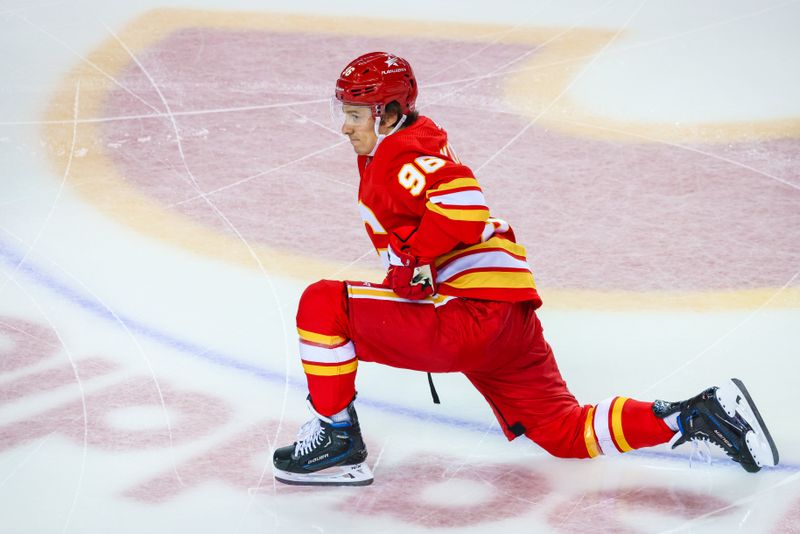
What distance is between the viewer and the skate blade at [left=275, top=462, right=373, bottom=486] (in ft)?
10.3

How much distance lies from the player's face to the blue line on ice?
0.82 metres

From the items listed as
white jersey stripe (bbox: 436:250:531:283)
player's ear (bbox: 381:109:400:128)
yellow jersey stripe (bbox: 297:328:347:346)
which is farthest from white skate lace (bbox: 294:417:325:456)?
player's ear (bbox: 381:109:400:128)

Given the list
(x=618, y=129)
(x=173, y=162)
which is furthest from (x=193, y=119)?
(x=618, y=129)

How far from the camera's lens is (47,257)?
4.45m

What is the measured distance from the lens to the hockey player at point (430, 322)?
3004 millimetres

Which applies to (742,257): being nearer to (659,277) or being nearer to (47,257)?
(659,277)

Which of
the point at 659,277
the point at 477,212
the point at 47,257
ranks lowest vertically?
the point at 659,277

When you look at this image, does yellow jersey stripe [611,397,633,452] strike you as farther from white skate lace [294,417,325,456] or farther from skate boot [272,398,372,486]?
white skate lace [294,417,325,456]

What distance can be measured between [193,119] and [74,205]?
3.08 ft

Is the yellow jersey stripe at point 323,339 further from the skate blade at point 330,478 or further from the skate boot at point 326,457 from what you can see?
the skate blade at point 330,478

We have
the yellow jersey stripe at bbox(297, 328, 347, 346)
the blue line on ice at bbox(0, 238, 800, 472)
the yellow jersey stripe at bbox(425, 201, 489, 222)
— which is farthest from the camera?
the blue line on ice at bbox(0, 238, 800, 472)

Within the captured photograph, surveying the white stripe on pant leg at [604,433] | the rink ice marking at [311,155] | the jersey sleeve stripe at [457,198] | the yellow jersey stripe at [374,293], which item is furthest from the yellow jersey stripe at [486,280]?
the rink ice marking at [311,155]

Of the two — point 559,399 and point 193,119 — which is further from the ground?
point 193,119

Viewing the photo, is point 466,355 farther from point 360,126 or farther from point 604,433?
point 360,126
